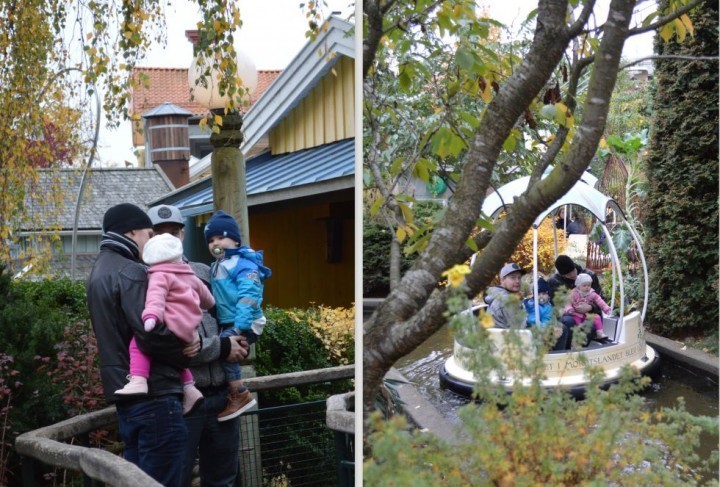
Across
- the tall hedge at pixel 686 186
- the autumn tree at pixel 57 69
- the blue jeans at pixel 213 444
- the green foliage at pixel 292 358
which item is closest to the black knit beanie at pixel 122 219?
the blue jeans at pixel 213 444

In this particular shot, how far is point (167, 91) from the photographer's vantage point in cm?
319

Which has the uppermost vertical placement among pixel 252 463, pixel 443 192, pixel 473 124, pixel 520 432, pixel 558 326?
pixel 473 124

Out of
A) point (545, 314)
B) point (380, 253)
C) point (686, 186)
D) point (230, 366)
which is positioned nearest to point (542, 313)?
point (545, 314)

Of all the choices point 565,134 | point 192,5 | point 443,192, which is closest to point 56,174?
point 192,5

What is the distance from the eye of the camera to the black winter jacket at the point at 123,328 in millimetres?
1990

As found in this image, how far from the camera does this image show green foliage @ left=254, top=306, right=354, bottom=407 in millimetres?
3146

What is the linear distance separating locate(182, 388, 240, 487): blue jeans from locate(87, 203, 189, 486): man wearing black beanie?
15 cm

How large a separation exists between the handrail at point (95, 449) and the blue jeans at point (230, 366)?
14.1 inches

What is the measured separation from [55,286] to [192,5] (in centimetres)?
122

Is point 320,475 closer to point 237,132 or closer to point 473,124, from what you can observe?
point 237,132

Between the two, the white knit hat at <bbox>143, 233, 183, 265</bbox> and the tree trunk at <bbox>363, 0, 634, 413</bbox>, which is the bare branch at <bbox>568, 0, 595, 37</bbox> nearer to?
the tree trunk at <bbox>363, 0, 634, 413</bbox>

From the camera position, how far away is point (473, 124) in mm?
1378

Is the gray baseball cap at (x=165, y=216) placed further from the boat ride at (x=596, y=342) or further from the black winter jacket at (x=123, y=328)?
the boat ride at (x=596, y=342)

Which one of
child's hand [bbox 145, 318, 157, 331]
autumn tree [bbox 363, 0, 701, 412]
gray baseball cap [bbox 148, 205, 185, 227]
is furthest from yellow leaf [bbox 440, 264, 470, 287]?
gray baseball cap [bbox 148, 205, 185, 227]
